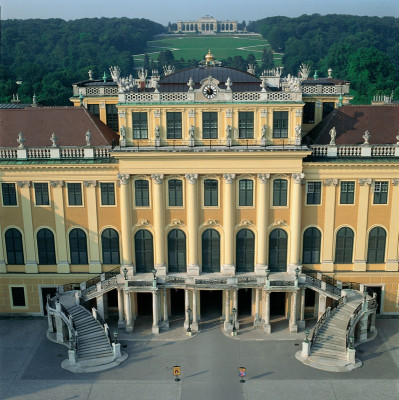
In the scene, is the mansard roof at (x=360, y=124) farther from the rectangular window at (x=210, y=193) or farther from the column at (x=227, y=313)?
the column at (x=227, y=313)

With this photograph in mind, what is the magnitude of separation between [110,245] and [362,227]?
70.1 ft

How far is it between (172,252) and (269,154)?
11.7m

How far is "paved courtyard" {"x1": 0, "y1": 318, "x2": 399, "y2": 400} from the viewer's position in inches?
1576

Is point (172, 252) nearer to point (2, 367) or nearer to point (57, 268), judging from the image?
point (57, 268)

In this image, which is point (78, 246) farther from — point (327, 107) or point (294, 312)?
point (327, 107)

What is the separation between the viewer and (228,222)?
47688mm

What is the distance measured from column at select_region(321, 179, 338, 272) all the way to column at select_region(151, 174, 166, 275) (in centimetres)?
1350

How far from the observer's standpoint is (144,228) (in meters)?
48.9

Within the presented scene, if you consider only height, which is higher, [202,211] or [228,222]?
[202,211]

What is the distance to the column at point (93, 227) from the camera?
159 feet

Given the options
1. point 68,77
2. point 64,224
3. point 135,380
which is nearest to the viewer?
point 135,380

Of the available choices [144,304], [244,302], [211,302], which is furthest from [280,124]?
[144,304]

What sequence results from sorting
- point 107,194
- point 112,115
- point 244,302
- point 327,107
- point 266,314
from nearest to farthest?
point 266,314
point 107,194
point 244,302
point 327,107
point 112,115

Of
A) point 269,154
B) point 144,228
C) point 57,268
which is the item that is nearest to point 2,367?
point 57,268
